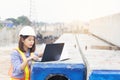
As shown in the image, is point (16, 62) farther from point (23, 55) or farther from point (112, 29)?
point (112, 29)

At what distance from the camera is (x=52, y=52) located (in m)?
3.97

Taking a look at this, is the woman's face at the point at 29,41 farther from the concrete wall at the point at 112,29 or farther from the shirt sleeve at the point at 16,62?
the concrete wall at the point at 112,29

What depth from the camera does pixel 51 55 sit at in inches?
155

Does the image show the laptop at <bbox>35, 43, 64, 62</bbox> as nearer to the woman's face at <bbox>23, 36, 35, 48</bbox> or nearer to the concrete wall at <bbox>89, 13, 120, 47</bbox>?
the woman's face at <bbox>23, 36, 35, 48</bbox>

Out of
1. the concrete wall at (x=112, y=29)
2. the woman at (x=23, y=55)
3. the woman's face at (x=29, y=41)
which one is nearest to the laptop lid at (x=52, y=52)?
the woman at (x=23, y=55)

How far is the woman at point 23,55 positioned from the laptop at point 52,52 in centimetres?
16

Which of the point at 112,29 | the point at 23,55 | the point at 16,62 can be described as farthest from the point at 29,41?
the point at 112,29

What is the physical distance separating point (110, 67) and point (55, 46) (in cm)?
80

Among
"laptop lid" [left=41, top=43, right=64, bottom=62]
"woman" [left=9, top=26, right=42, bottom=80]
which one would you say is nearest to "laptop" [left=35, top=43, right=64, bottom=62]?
"laptop lid" [left=41, top=43, right=64, bottom=62]

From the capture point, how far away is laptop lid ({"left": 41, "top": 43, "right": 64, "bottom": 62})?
390 centimetres

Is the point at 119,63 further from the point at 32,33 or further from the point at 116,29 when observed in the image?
the point at 116,29

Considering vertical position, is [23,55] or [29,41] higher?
[29,41]

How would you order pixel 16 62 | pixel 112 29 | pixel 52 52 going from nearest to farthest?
pixel 52 52, pixel 16 62, pixel 112 29

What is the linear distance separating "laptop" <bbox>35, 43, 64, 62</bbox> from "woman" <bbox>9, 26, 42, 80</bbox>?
16 cm
